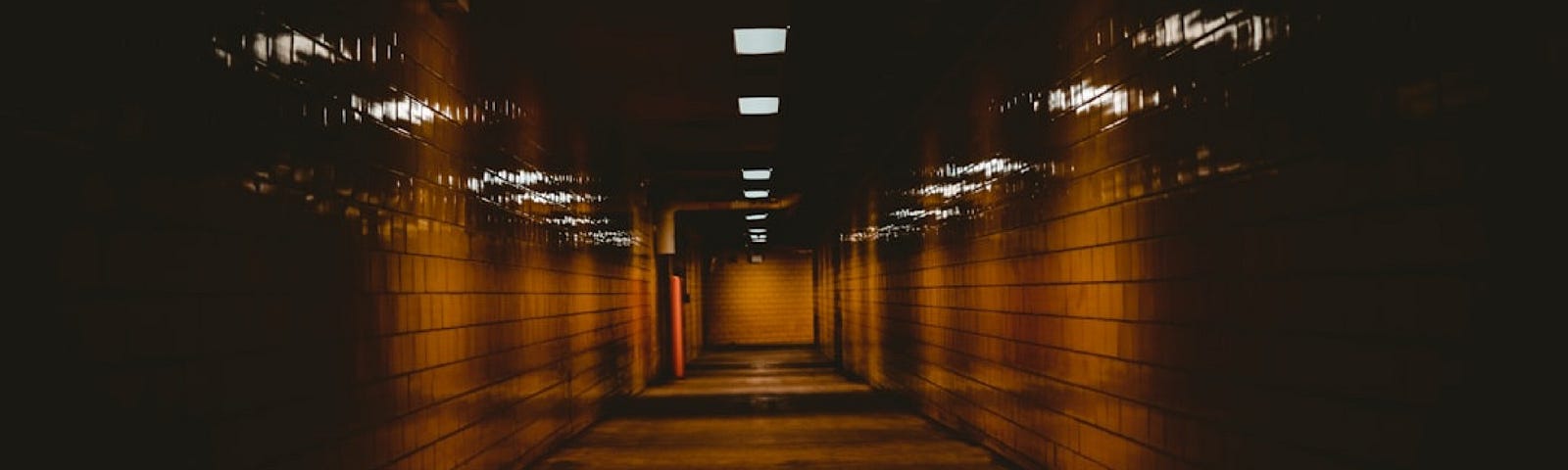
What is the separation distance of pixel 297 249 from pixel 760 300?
23.7m

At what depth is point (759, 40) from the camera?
674cm

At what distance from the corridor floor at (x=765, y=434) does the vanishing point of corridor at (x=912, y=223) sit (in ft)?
0.25

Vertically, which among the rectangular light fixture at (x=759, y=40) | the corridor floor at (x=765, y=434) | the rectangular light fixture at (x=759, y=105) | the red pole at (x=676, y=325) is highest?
the rectangular light fixture at (x=759, y=40)

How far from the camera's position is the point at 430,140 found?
15.9ft

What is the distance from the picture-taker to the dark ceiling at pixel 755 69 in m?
6.06

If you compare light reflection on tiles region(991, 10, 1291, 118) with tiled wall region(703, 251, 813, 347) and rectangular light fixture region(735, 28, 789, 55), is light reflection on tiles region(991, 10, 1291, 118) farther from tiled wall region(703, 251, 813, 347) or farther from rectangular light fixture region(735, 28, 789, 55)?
tiled wall region(703, 251, 813, 347)

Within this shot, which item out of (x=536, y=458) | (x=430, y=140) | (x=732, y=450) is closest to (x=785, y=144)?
(x=732, y=450)

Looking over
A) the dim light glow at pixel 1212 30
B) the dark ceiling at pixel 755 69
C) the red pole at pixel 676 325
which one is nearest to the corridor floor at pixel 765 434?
the red pole at pixel 676 325

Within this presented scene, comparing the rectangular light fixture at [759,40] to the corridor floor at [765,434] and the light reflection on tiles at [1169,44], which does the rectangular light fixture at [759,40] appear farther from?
the corridor floor at [765,434]

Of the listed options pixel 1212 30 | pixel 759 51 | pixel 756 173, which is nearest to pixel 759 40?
pixel 759 51

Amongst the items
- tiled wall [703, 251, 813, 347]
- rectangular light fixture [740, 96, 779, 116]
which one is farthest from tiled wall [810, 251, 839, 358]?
rectangular light fixture [740, 96, 779, 116]

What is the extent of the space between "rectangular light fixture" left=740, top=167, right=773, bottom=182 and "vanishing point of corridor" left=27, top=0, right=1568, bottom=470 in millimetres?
4386

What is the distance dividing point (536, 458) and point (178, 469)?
444cm

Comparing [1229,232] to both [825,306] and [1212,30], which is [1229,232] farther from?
[825,306]
